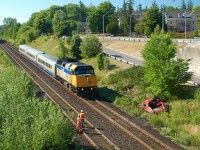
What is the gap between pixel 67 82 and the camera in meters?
35.4

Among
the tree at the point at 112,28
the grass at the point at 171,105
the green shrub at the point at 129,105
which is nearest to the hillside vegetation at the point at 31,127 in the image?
the grass at the point at 171,105

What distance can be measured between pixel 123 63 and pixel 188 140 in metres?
25.3

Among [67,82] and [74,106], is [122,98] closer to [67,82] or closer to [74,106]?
[74,106]

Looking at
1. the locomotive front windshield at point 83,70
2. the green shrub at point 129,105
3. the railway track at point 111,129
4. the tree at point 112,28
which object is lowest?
the railway track at point 111,129

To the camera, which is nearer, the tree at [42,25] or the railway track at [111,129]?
the railway track at [111,129]

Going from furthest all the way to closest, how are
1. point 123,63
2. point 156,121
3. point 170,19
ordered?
point 170,19, point 123,63, point 156,121

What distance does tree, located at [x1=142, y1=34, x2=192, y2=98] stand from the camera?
1085 inches

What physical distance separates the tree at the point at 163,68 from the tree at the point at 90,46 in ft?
67.0

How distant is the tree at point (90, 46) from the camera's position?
49.1m

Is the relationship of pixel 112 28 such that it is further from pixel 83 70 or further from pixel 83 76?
pixel 83 76

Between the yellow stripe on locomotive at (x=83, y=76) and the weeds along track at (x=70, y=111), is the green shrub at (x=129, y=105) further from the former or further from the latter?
the weeds along track at (x=70, y=111)

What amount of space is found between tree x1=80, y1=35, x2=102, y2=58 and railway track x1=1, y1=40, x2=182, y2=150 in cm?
1761

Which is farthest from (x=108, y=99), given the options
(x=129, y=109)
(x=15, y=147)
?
(x=15, y=147)

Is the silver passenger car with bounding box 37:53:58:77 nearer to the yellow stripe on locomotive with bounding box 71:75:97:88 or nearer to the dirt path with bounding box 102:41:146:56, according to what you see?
the yellow stripe on locomotive with bounding box 71:75:97:88
